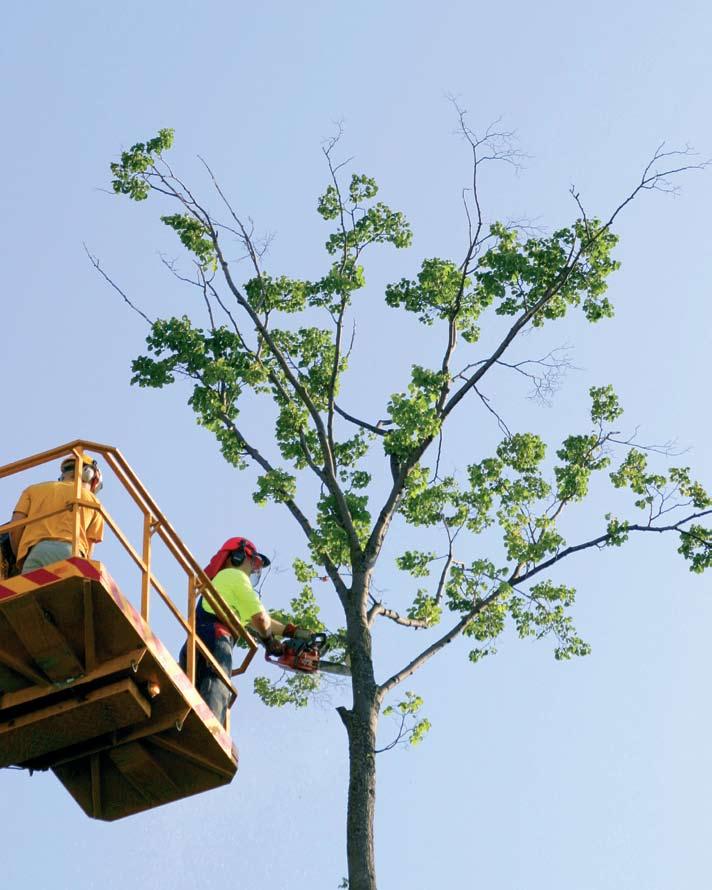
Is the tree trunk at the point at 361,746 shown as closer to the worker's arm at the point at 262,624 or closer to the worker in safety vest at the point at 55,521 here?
the worker's arm at the point at 262,624

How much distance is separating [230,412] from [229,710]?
563cm

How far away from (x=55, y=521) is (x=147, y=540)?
0.82 metres

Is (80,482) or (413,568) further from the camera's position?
(413,568)

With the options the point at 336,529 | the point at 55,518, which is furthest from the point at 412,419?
the point at 55,518

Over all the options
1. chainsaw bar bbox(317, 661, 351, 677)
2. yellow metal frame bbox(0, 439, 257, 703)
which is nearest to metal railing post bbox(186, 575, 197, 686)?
yellow metal frame bbox(0, 439, 257, 703)

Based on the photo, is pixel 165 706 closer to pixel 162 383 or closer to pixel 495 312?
pixel 162 383

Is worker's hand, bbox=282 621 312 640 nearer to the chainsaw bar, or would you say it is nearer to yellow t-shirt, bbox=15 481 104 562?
the chainsaw bar

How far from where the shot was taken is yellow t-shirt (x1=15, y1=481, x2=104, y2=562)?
1238cm

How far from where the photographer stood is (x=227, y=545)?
14.8m

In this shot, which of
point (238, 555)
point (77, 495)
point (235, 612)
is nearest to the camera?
point (77, 495)

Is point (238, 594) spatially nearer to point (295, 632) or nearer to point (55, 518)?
point (295, 632)

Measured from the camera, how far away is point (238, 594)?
14.5m

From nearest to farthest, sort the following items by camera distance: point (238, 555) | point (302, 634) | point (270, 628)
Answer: point (238, 555)
point (270, 628)
point (302, 634)

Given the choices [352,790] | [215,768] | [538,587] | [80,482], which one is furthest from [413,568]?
[80,482]
